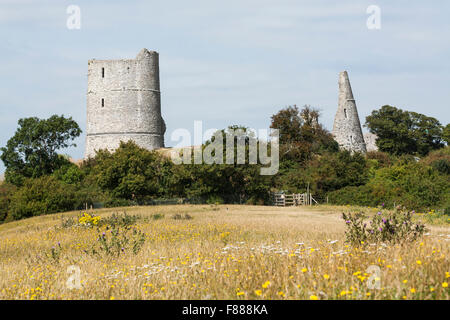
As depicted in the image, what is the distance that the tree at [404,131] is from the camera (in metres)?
65.9

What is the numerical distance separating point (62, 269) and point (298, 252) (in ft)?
13.5

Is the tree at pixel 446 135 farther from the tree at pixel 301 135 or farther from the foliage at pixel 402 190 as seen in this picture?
the foliage at pixel 402 190

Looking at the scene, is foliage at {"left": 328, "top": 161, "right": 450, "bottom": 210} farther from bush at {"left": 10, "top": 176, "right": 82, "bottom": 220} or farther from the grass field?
the grass field

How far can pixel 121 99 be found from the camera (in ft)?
198

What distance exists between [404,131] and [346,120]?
763 cm

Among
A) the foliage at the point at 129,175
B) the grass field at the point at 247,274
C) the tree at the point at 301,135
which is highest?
the tree at the point at 301,135

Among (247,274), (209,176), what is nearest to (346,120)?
(209,176)

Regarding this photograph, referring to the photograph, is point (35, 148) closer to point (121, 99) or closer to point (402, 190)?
point (121, 99)

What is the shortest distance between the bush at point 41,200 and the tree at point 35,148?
53.4 ft

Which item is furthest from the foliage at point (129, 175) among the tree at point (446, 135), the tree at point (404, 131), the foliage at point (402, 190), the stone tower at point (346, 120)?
the tree at point (446, 135)

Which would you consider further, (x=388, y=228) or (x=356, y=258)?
(x=388, y=228)

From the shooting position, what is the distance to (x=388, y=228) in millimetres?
8891
